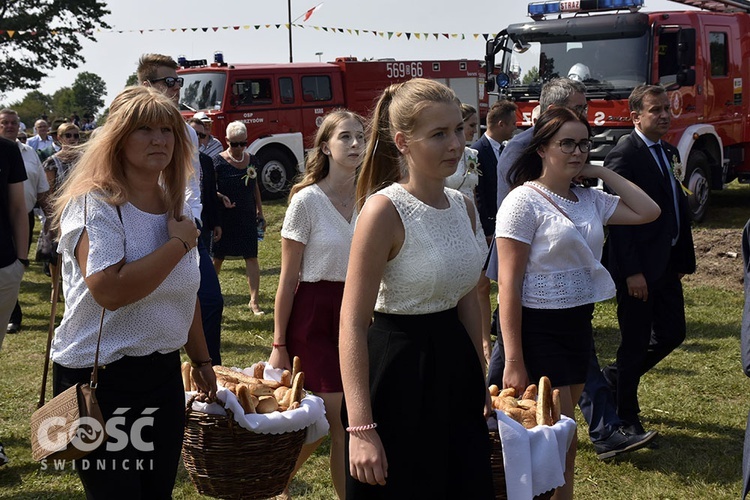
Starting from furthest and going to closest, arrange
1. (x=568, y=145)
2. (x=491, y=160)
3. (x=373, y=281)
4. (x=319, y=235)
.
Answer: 1. (x=491, y=160)
2. (x=319, y=235)
3. (x=568, y=145)
4. (x=373, y=281)

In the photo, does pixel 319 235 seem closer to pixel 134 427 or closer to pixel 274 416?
pixel 274 416

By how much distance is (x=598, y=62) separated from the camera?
1250cm

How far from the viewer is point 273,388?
3.92m

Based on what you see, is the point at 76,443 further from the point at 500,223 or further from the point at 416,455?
the point at 500,223

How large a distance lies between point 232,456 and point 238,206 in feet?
19.2

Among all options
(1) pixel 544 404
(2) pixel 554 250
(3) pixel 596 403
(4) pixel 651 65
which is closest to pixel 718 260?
(4) pixel 651 65

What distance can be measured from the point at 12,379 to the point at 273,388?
3972 mm

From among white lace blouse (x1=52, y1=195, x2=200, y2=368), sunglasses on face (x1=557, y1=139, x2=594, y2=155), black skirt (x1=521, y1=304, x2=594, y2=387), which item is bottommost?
black skirt (x1=521, y1=304, x2=594, y2=387)

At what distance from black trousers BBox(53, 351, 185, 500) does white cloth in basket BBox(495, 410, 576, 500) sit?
111cm

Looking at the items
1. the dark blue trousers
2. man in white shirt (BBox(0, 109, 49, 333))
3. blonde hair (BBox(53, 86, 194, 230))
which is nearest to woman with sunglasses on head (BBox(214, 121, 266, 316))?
man in white shirt (BBox(0, 109, 49, 333))

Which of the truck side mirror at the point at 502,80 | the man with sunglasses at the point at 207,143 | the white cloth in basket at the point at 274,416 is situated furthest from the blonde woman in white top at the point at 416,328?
the truck side mirror at the point at 502,80

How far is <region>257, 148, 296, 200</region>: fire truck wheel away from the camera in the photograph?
18.5 metres

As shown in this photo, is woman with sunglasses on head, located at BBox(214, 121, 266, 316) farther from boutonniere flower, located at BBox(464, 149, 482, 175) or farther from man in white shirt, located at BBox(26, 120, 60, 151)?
man in white shirt, located at BBox(26, 120, 60, 151)

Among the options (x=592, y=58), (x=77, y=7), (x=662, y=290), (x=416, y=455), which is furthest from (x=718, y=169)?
(x=77, y=7)
